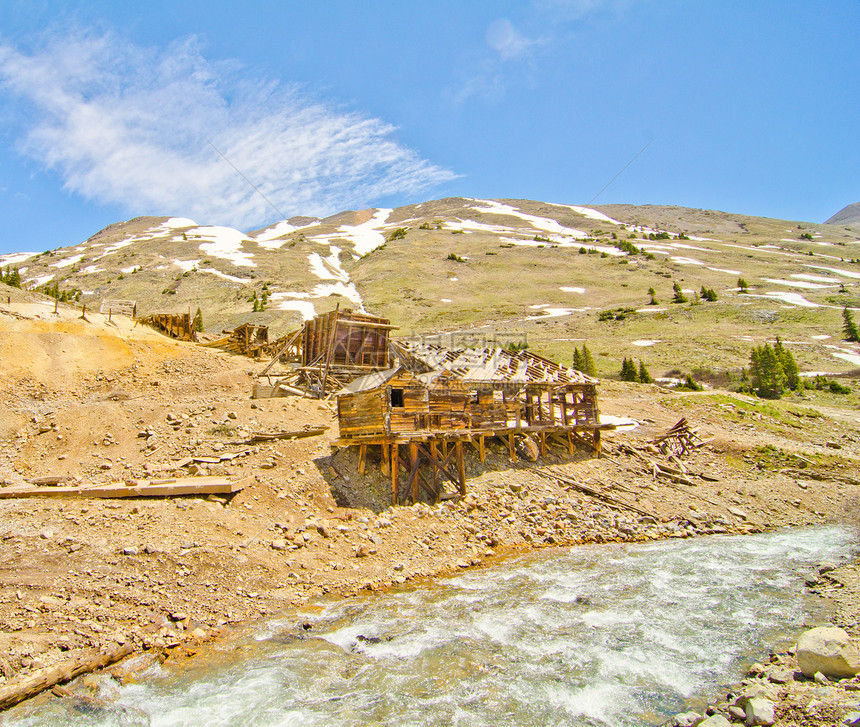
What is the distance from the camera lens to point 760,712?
6.97 metres

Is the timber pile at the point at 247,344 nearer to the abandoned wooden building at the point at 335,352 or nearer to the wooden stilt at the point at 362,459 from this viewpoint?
the abandoned wooden building at the point at 335,352

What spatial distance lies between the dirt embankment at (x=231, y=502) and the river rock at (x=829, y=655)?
8.58 m

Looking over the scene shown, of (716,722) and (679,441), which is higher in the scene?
(679,441)

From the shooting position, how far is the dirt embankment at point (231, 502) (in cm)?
1084

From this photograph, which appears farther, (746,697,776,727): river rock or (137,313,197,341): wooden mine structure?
(137,313,197,341): wooden mine structure

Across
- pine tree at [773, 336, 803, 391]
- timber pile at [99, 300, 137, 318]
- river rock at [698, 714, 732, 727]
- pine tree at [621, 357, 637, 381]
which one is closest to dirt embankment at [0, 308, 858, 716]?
timber pile at [99, 300, 137, 318]

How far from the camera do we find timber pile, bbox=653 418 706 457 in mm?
26133

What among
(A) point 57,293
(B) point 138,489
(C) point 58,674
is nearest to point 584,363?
(B) point 138,489

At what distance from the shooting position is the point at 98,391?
2409 cm

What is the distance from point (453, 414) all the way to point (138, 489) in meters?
11.6

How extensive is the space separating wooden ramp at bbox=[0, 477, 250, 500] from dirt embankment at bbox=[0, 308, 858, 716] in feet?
1.01

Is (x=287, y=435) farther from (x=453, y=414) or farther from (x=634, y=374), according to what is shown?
(x=634, y=374)

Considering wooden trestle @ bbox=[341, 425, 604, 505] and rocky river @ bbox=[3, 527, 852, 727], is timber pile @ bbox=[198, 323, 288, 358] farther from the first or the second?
rocky river @ bbox=[3, 527, 852, 727]

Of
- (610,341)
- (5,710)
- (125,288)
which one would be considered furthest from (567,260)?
(5,710)
